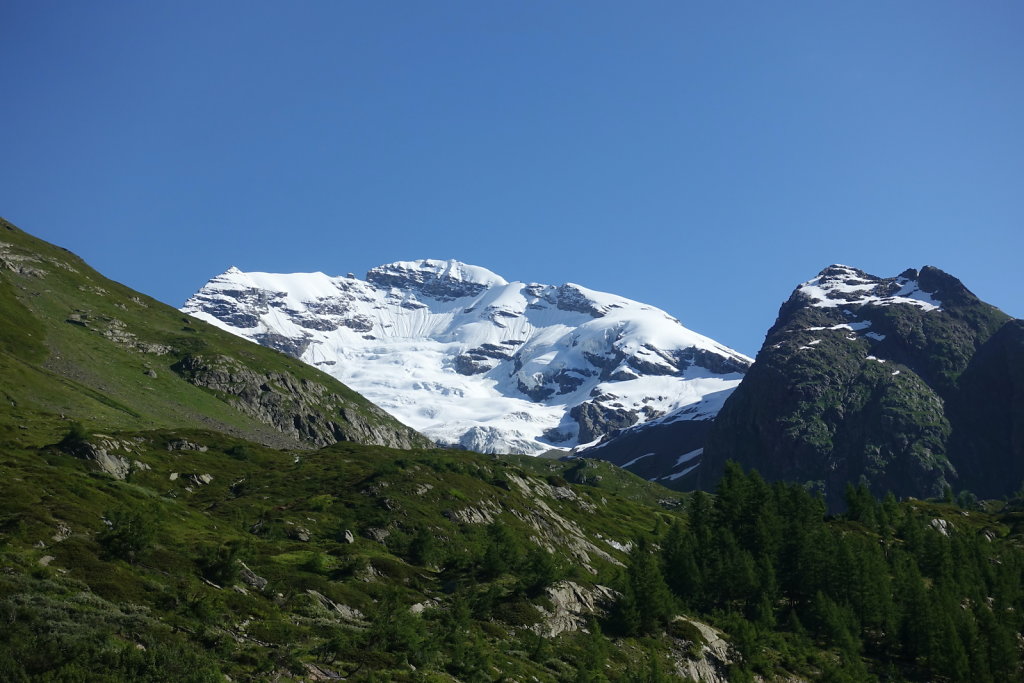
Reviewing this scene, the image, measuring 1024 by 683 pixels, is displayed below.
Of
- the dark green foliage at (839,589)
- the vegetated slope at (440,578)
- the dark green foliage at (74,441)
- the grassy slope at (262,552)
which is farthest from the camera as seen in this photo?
the dark green foliage at (74,441)

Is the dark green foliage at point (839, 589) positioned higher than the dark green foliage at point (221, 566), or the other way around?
the dark green foliage at point (839, 589)

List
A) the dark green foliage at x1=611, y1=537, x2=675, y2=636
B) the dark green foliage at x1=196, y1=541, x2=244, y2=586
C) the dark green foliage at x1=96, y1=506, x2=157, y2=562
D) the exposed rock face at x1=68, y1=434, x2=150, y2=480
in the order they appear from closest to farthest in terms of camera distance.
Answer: the dark green foliage at x1=96, y1=506, x2=157, y2=562, the dark green foliage at x1=196, y1=541, x2=244, y2=586, the dark green foliage at x1=611, y1=537, x2=675, y2=636, the exposed rock face at x1=68, y1=434, x2=150, y2=480

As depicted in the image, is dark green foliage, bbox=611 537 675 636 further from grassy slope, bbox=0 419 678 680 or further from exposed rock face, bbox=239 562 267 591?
exposed rock face, bbox=239 562 267 591

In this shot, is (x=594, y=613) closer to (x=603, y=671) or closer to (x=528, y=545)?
(x=603, y=671)

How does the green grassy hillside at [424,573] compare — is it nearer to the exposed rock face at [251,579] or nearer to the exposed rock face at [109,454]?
the exposed rock face at [251,579]

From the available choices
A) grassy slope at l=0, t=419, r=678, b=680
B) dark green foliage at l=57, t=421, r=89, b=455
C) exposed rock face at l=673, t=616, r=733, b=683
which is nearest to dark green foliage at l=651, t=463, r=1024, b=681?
exposed rock face at l=673, t=616, r=733, b=683

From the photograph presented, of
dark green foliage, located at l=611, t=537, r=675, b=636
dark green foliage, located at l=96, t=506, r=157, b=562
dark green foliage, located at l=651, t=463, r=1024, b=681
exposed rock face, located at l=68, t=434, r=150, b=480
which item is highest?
dark green foliage, located at l=651, t=463, r=1024, b=681

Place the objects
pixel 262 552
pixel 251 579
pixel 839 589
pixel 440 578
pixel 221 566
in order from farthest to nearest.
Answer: pixel 839 589, pixel 440 578, pixel 262 552, pixel 251 579, pixel 221 566

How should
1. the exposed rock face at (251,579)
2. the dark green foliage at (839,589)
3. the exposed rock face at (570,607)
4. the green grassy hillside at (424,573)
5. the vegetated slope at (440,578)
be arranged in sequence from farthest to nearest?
the dark green foliage at (839,589) < the exposed rock face at (570,607) < the exposed rock face at (251,579) < the green grassy hillside at (424,573) < the vegetated slope at (440,578)


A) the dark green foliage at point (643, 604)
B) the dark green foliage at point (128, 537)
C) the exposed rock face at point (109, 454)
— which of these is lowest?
the dark green foliage at point (128, 537)

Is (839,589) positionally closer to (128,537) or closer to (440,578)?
(440,578)

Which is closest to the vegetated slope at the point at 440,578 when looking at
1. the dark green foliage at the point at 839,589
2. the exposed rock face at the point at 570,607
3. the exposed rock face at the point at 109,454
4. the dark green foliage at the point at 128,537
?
the dark green foliage at the point at 128,537

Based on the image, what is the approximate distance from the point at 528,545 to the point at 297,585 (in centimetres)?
5354

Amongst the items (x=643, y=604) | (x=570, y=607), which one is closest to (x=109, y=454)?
(x=570, y=607)
